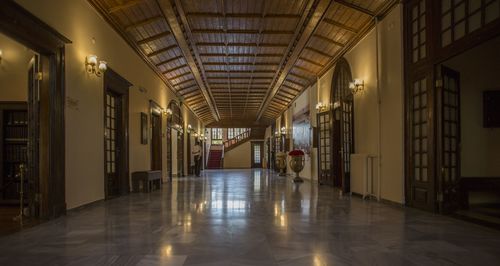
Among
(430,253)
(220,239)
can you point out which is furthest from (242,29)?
(430,253)

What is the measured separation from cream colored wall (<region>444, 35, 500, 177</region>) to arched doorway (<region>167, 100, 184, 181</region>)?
10056mm

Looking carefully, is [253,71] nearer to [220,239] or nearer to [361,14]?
[361,14]

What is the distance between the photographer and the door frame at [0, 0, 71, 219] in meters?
5.05

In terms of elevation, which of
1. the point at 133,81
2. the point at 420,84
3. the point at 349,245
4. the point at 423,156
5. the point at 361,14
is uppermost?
the point at 361,14

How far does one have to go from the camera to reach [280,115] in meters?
23.0

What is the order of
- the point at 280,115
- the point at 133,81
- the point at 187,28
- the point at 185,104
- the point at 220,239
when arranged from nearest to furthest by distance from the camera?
the point at 220,239 < the point at 187,28 < the point at 133,81 < the point at 185,104 < the point at 280,115

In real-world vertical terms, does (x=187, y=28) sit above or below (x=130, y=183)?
above

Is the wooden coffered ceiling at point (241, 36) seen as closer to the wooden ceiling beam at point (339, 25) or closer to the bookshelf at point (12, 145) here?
the wooden ceiling beam at point (339, 25)

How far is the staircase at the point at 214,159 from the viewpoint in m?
31.9

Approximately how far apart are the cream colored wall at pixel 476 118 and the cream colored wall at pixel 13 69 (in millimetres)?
7463

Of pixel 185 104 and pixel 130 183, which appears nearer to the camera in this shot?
pixel 130 183

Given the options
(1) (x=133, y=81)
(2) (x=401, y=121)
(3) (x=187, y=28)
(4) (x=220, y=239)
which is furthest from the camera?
(1) (x=133, y=81)

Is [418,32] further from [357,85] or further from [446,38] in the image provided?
[357,85]

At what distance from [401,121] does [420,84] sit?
0.76 m
